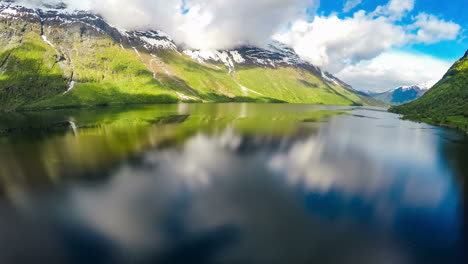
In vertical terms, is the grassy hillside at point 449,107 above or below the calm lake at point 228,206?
above

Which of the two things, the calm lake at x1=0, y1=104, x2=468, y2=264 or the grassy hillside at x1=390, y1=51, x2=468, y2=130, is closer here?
the calm lake at x1=0, y1=104, x2=468, y2=264

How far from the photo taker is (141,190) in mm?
31297

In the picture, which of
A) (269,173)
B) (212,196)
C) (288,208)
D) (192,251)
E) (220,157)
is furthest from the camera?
(220,157)

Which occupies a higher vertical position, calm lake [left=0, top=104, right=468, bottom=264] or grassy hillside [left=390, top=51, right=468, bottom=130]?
grassy hillside [left=390, top=51, right=468, bottom=130]

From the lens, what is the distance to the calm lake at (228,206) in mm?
20141

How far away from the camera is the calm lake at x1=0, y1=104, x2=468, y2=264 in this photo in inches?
793

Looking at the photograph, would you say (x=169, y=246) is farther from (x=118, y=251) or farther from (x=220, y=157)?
(x=220, y=157)

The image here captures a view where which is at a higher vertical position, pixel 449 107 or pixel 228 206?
pixel 449 107

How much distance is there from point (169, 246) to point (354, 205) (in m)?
21.8

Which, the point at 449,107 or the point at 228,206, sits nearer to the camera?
the point at 228,206

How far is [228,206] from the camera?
89.2 feet

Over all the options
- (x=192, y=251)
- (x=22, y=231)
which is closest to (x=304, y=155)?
(x=192, y=251)

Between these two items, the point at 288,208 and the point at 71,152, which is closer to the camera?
the point at 288,208

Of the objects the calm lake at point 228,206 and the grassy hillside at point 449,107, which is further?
the grassy hillside at point 449,107
